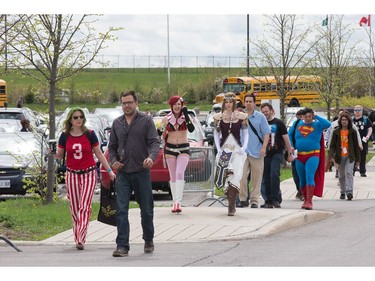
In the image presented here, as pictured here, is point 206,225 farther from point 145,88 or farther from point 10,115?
point 145,88

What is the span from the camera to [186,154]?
15805 millimetres

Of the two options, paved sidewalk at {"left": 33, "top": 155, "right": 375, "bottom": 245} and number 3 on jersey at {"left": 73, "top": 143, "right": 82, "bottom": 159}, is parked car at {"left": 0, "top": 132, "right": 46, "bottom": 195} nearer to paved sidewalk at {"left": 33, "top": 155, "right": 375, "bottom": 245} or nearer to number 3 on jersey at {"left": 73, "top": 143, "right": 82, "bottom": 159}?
paved sidewalk at {"left": 33, "top": 155, "right": 375, "bottom": 245}

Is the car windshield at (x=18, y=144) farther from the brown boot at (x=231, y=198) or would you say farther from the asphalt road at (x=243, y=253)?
the asphalt road at (x=243, y=253)

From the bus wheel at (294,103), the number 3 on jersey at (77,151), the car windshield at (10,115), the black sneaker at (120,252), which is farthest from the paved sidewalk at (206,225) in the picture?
the bus wheel at (294,103)

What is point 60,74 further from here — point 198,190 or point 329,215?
point 329,215

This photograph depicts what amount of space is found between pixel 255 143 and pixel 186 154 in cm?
170

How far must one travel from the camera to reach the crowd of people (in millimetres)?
12344

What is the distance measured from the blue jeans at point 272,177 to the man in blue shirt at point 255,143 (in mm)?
456

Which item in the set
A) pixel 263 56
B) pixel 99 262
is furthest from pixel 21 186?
pixel 263 56

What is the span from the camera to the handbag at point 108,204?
13141 mm

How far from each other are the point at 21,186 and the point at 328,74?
72.6ft

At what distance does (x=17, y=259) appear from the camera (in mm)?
12000

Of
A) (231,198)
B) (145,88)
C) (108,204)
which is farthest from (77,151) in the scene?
(145,88)

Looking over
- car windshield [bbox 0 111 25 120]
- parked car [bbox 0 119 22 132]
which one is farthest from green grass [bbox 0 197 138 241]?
car windshield [bbox 0 111 25 120]
